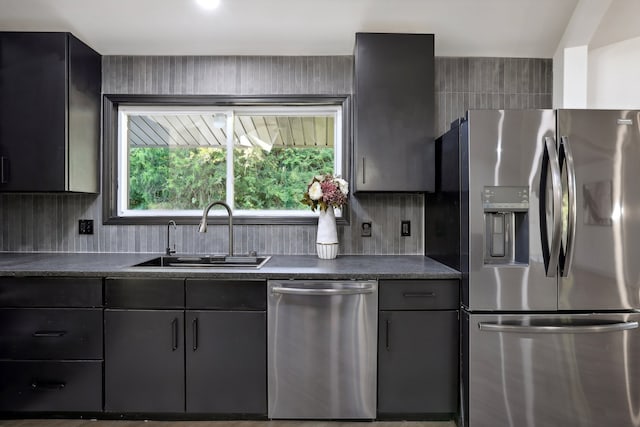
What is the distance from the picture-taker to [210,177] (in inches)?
106

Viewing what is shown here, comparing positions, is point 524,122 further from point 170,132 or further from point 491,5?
point 170,132

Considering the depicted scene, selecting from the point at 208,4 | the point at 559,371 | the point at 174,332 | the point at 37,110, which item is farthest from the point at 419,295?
the point at 37,110

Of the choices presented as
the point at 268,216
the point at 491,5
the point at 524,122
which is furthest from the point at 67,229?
the point at 491,5

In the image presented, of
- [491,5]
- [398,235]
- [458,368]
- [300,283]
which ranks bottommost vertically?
[458,368]

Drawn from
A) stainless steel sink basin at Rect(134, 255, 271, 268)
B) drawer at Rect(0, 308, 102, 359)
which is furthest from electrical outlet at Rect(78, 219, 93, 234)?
drawer at Rect(0, 308, 102, 359)

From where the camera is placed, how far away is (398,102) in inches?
89.0

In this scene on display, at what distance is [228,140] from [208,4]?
34.2 inches

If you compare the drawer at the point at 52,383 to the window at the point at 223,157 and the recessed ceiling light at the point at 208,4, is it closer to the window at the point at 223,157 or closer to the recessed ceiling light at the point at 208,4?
the window at the point at 223,157

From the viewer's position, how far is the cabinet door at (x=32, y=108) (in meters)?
2.17

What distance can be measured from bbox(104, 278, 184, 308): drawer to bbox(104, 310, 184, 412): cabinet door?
0.14ft

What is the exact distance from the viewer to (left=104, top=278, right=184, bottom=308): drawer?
1.92m

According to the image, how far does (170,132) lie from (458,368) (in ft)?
8.10

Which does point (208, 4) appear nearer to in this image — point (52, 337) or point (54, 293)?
point (54, 293)

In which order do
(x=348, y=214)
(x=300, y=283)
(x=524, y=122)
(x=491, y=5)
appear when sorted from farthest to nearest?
(x=348, y=214)
(x=491, y=5)
(x=300, y=283)
(x=524, y=122)
